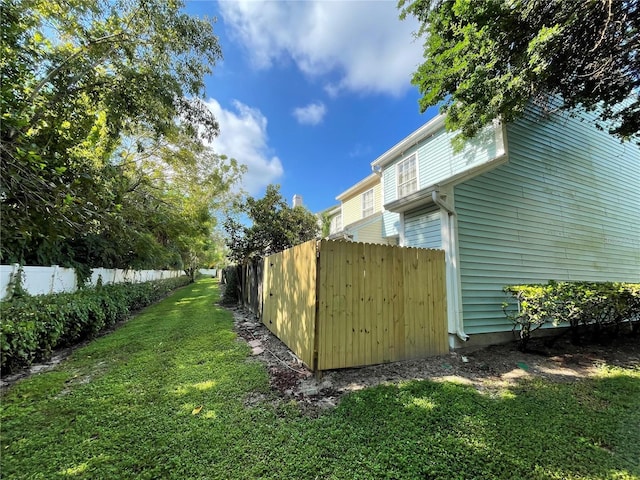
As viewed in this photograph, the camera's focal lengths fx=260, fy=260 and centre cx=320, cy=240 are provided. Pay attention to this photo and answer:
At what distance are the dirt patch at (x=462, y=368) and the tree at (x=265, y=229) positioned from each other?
586 centimetres

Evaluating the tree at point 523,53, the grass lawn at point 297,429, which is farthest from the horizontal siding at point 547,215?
the grass lawn at point 297,429

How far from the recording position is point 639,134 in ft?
18.7

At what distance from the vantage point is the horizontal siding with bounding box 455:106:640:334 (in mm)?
5773

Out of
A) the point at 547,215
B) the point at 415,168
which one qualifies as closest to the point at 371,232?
the point at 415,168

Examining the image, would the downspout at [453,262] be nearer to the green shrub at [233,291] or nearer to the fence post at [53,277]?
the fence post at [53,277]

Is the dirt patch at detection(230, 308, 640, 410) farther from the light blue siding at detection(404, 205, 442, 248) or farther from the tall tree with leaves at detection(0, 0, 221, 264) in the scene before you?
the tall tree with leaves at detection(0, 0, 221, 264)

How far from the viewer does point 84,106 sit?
19.7ft

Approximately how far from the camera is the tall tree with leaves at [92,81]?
357 centimetres

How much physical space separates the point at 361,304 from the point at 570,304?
168 inches

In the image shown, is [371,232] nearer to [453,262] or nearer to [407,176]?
[407,176]

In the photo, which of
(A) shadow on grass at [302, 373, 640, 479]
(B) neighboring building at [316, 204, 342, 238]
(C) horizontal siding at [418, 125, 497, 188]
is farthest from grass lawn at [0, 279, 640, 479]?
(B) neighboring building at [316, 204, 342, 238]

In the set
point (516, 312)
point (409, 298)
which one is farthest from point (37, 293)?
point (516, 312)

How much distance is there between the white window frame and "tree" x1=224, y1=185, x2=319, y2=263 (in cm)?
306

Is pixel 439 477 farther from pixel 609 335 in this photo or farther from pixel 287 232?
pixel 287 232
